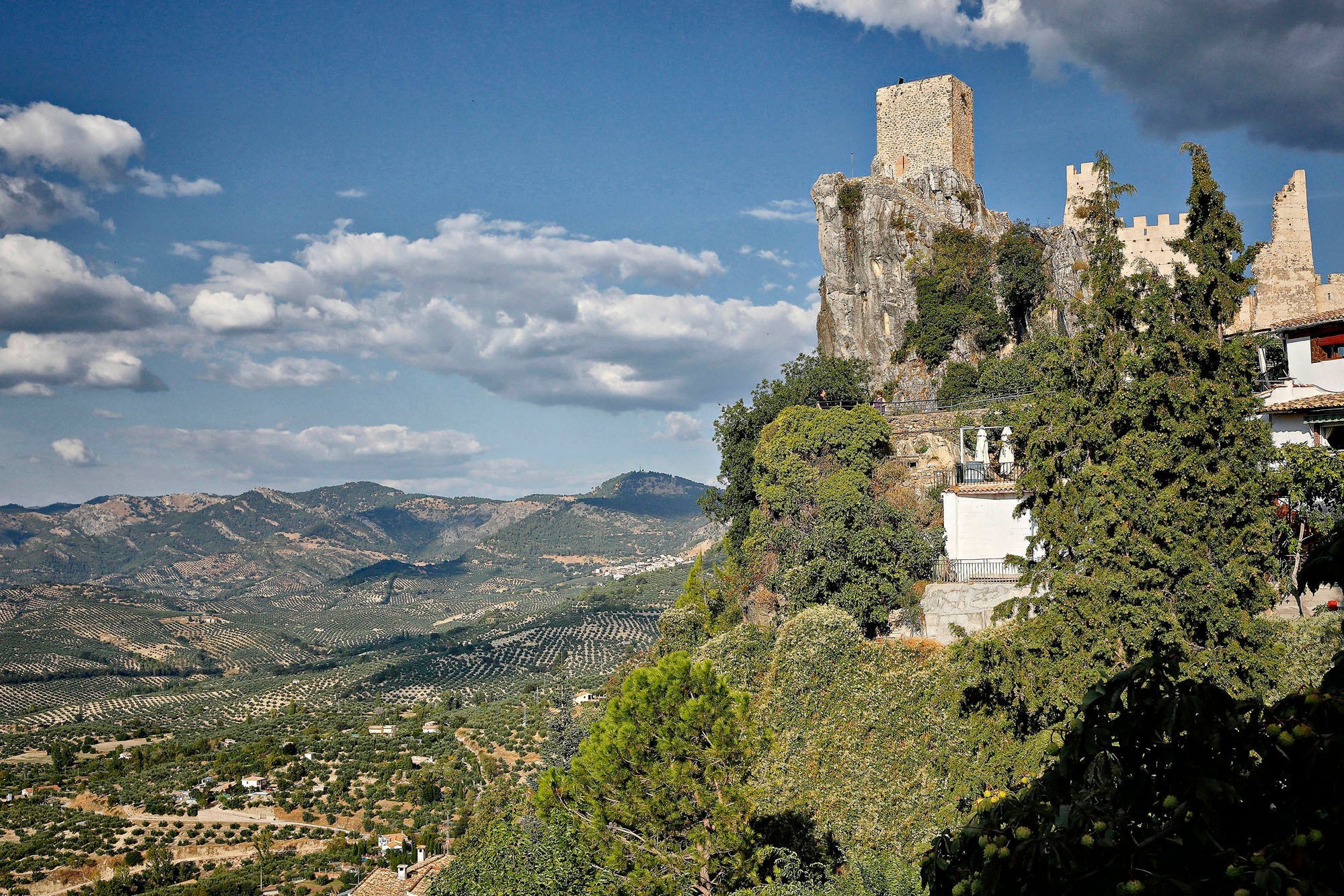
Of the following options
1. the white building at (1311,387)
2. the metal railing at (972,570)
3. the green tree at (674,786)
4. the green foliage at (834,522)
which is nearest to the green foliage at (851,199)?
the green foliage at (834,522)

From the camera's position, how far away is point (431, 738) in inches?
2921

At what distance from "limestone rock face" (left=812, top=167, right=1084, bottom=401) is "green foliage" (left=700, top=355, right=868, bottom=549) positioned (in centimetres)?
367

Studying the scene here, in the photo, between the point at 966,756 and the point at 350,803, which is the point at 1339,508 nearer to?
the point at 966,756

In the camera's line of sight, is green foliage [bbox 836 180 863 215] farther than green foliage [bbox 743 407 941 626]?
Yes

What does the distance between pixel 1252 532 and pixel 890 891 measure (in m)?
7.92

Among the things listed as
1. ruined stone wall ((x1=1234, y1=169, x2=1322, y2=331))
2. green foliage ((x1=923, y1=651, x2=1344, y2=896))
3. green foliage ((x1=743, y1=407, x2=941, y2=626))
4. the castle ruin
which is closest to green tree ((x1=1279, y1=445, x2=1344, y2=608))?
green foliage ((x1=743, y1=407, x2=941, y2=626))

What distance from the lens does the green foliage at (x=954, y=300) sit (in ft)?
135

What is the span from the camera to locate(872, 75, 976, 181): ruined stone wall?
4969 centimetres

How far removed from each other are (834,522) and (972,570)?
13.8 ft

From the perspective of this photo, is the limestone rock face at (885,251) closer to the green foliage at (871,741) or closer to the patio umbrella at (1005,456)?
the patio umbrella at (1005,456)

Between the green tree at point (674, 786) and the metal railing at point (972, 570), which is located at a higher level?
the metal railing at point (972, 570)

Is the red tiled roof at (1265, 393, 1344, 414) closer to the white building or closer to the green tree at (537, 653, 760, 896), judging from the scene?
the white building

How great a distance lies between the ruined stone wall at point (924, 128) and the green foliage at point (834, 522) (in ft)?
76.8

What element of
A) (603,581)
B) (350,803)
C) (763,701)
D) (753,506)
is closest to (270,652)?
(603,581)
